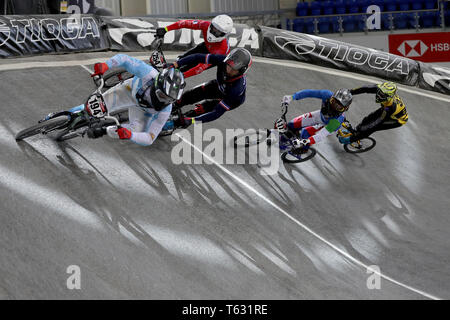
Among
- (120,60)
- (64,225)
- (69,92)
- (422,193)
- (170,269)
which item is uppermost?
(120,60)

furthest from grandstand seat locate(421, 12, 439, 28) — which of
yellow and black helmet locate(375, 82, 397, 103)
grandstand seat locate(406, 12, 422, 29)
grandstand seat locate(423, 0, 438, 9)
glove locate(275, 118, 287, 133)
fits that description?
glove locate(275, 118, 287, 133)

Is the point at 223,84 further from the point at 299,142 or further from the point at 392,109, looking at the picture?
the point at 392,109

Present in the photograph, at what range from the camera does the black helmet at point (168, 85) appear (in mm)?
7051

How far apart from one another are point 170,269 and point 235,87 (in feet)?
10.7

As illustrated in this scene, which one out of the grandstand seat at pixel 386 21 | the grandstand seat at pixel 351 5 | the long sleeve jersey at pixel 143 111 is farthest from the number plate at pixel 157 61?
the grandstand seat at pixel 351 5

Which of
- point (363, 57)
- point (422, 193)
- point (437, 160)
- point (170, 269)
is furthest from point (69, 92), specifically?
point (363, 57)

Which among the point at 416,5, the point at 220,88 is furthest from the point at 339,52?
the point at 416,5

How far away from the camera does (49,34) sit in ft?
36.7

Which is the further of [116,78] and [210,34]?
[116,78]

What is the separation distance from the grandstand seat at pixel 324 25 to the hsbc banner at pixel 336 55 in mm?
5073

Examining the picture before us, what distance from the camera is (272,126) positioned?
35.4 ft

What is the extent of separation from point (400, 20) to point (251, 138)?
446 inches

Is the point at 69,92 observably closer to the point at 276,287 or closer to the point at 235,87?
the point at 235,87

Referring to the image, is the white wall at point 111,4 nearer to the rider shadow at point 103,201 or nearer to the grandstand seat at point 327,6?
the grandstand seat at point 327,6
